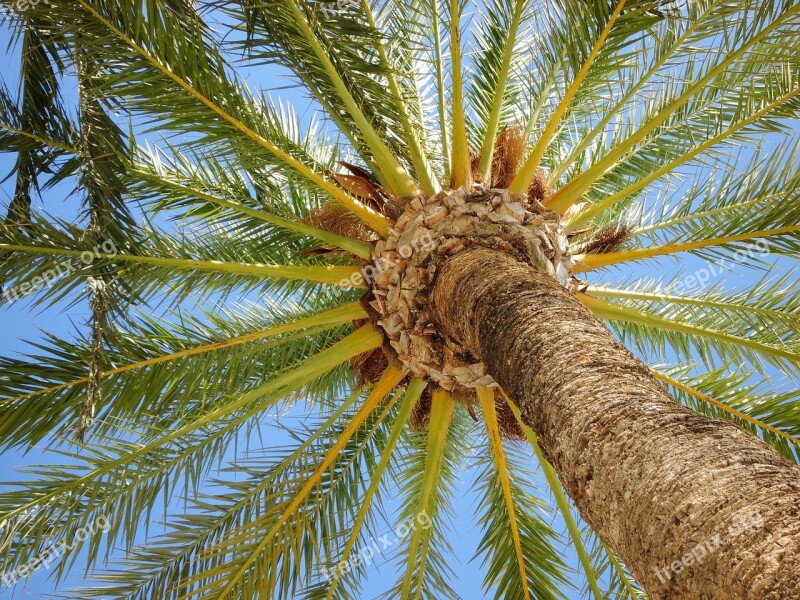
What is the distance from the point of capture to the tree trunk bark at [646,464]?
6.11 ft

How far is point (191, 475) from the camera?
5340mm

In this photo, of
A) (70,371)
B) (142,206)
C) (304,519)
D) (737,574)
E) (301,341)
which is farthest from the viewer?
(301,341)

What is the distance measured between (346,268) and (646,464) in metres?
3.74

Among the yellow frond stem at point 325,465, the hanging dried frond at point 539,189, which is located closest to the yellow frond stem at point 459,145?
the hanging dried frond at point 539,189

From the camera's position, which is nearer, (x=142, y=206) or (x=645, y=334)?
(x=142, y=206)

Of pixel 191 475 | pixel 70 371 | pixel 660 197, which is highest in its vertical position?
pixel 660 197

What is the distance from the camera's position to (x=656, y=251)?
19.0ft

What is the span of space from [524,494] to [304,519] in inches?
82.8

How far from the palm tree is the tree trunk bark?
0.48 feet

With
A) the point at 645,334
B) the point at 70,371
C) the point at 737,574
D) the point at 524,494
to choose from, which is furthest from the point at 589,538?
the point at 737,574

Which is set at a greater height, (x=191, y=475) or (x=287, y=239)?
(x=287, y=239)

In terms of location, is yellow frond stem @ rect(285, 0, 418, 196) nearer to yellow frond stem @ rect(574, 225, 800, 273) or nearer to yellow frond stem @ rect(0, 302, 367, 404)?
yellow frond stem @ rect(0, 302, 367, 404)

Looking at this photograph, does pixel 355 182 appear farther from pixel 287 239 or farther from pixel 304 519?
pixel 304 519

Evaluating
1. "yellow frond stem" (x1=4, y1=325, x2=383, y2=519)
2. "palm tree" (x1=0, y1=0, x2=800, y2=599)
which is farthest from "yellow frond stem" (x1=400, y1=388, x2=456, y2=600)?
"yellow frond stem" (x1=4, y1=325, x2=383, y2=519)
